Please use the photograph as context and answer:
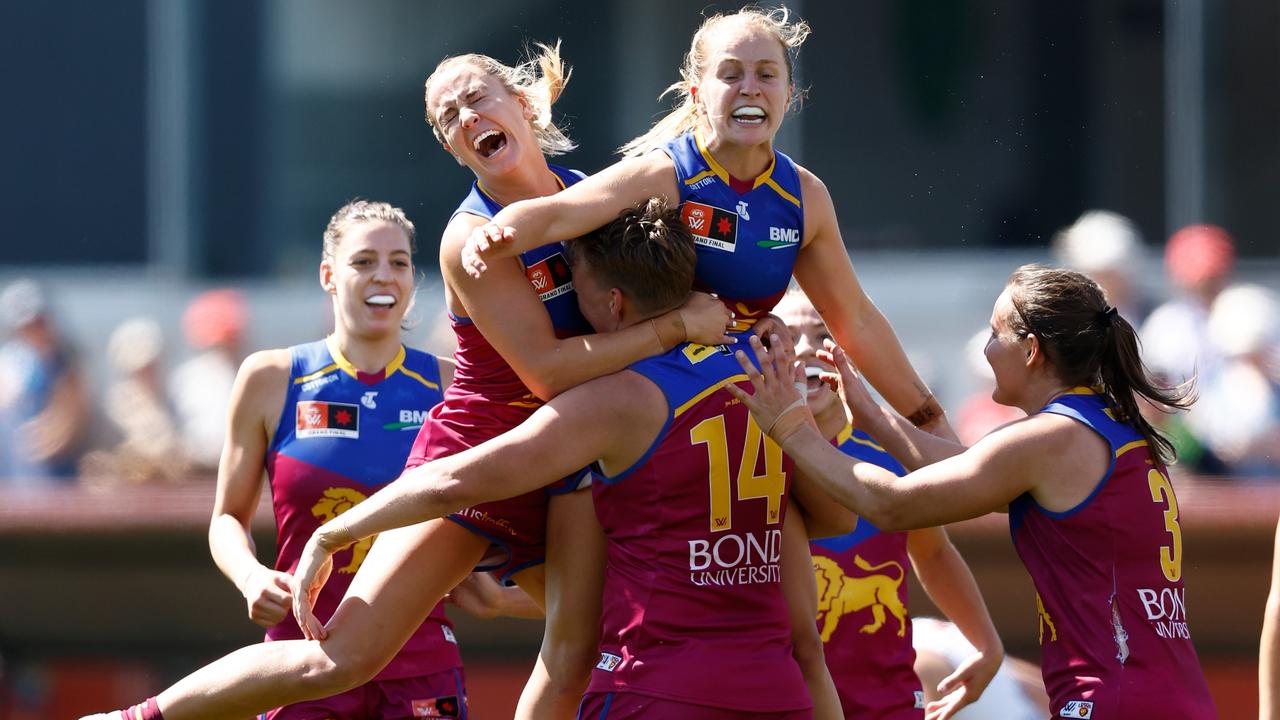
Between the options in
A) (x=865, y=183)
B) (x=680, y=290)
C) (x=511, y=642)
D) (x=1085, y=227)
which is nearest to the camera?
(x=680, y=290)

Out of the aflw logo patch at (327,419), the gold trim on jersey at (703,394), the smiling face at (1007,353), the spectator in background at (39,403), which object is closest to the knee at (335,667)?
the aflw logo patch at (327,419)

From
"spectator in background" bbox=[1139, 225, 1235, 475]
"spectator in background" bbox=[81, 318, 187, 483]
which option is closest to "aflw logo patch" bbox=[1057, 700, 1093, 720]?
"spectator in background" bbox=[1139, 225, 1235, 475]

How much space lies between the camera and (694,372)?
3652mm

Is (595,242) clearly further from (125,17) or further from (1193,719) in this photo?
(125,17)

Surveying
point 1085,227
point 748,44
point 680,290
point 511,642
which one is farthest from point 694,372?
point 1085,227

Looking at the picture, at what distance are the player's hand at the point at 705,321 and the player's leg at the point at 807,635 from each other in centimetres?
57

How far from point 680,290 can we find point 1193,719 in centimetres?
152

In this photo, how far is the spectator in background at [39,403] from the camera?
8.29 meters

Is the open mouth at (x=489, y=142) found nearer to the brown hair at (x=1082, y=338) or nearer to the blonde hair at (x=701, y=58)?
the blonde hair at (x=701, y=58)

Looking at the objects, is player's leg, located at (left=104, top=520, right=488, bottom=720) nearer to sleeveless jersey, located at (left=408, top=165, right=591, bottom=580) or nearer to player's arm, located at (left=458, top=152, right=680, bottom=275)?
sleeveless jersey, located at (left=408, top=165, right=591, bottom=580)

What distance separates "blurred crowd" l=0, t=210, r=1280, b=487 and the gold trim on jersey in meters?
3.90

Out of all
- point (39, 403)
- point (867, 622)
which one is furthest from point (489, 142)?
point (39, 403)

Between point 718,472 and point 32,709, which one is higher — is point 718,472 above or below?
above

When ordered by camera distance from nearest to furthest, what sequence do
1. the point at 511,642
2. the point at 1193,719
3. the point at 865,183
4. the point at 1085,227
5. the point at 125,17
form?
the point at 1193,719, the point at 511,642, the point at 1085,227, the point at 865,183, the point at 125,17
